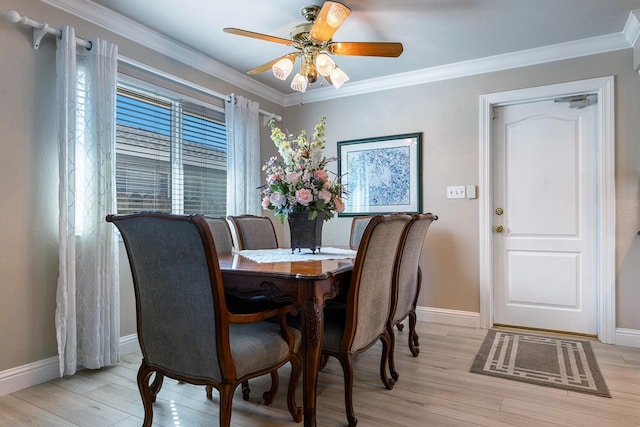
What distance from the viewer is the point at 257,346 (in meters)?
1.53

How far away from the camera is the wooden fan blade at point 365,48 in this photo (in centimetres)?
230

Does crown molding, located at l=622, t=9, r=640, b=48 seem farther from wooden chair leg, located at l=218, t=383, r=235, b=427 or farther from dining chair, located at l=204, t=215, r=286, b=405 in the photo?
wooden chair leg, located at l=218, t=383, r=235, b=427

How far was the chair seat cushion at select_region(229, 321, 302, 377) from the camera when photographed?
4.78 feet

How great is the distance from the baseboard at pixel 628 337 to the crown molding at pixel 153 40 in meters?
3.85

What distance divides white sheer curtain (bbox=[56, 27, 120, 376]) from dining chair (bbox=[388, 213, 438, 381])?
1822 mm

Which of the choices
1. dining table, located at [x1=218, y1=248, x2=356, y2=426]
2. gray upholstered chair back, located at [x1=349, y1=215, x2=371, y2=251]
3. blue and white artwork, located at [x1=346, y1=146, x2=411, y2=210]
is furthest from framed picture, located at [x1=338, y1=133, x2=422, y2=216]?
dining table, located at [x1=218, y1=248, x2=356, y2=426]

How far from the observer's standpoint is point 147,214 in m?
1.39

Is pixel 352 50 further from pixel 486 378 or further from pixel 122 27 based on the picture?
pixel 486 378

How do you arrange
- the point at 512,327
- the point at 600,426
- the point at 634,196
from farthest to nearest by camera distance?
the point at 512,327
the point at 634,196
the point at 600,426

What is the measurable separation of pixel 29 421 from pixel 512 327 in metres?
3.48

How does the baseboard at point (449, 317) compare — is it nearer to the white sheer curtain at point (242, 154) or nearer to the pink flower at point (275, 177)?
the white sheer curtain at point (242, 154)

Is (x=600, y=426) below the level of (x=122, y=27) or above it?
below

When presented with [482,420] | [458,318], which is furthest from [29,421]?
[458,318]

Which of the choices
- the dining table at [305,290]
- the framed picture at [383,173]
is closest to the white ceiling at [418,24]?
the framed picture at [383,173]
